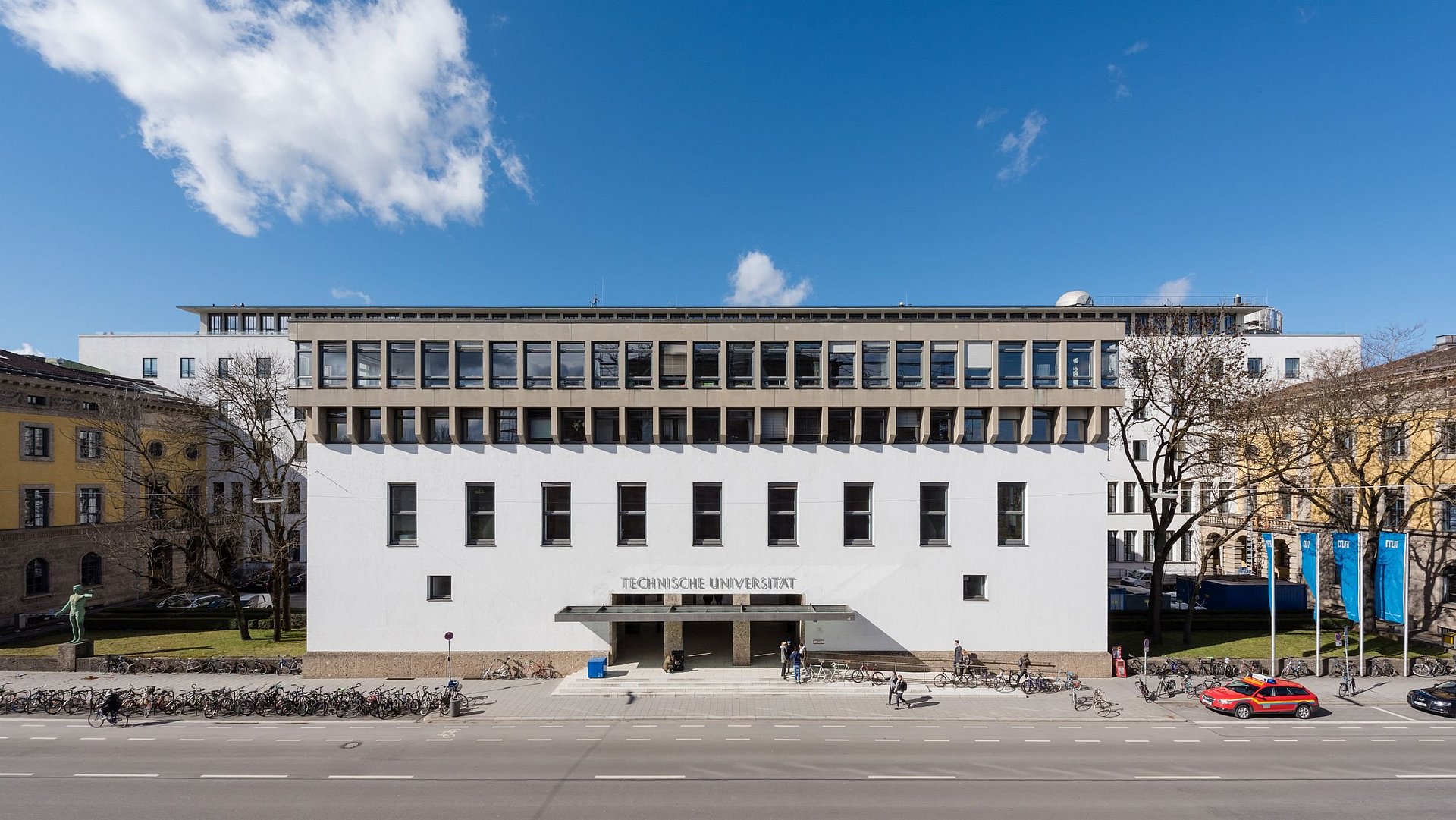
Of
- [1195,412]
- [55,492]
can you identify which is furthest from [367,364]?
[1195,412]

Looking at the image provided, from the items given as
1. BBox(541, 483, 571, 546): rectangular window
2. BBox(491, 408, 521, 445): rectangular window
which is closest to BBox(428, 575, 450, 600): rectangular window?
BBox(541, 483, 571, 546): rectangular window

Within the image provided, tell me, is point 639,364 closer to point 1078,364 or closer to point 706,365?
point 706,365

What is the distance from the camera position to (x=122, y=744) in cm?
2192

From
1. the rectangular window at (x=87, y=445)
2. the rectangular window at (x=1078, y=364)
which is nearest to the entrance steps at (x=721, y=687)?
the rectangular window at (x=1078, y=364)

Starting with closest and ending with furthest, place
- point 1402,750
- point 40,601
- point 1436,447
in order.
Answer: point 1402,750
point 1436,447
point 40,601

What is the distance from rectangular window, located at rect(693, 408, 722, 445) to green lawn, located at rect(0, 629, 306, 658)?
912 inches

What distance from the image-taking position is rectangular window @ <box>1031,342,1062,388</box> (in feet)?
95.3

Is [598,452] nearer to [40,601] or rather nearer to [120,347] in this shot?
[40,601]

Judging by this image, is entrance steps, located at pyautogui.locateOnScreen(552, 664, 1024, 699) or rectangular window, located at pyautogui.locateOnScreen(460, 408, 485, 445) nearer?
entrance steps, located at pyautogui.locateOnScreen(552, 664, 1024, 699)

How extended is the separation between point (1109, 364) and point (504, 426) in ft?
92.4

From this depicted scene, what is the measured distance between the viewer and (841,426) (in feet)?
96.8

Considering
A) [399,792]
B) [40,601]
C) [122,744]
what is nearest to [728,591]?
[399,792]

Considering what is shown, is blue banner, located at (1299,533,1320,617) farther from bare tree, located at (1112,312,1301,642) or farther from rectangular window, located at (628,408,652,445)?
rectangular window, located at (628,408,652,445)

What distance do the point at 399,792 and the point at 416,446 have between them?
15.2m
